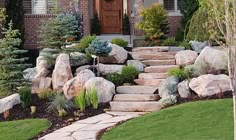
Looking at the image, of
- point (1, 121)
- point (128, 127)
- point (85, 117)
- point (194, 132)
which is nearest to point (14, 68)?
point (1, 121)

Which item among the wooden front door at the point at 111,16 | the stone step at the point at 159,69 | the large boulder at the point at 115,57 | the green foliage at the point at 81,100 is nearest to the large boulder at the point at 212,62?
the stone step at the point at 159,69

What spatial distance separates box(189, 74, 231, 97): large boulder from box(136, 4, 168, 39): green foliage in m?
5.84

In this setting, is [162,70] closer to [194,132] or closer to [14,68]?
[14,68]

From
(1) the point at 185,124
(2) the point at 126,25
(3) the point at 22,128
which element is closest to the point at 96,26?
(2) the point at 126,25

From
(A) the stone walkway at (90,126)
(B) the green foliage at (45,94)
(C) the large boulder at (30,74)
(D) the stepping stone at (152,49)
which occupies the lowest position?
(A) the stone walkway at (90,126)

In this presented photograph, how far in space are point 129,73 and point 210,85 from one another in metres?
2.62

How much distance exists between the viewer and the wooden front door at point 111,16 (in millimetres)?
17719

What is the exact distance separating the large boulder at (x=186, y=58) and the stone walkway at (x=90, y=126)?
3.08m

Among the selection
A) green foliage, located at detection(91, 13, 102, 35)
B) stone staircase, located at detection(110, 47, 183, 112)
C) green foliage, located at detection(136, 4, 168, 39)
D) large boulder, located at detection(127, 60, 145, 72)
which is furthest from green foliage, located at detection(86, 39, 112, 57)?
green foliage, located at detection(91, 13, 102, 35)

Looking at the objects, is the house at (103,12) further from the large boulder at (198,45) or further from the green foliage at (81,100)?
the green foliage at (81,100)

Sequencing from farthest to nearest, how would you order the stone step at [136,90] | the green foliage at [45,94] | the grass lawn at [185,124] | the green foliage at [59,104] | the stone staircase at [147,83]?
the green foliage at [45,94] < the stone step at [136,90] < the green foliage at [59,104] < the stone staircase at [147,83] < the grass lawn at [185,124]

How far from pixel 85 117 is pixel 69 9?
7770mm

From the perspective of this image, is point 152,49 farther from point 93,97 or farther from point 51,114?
point 51,114

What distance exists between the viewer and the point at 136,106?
989cm
